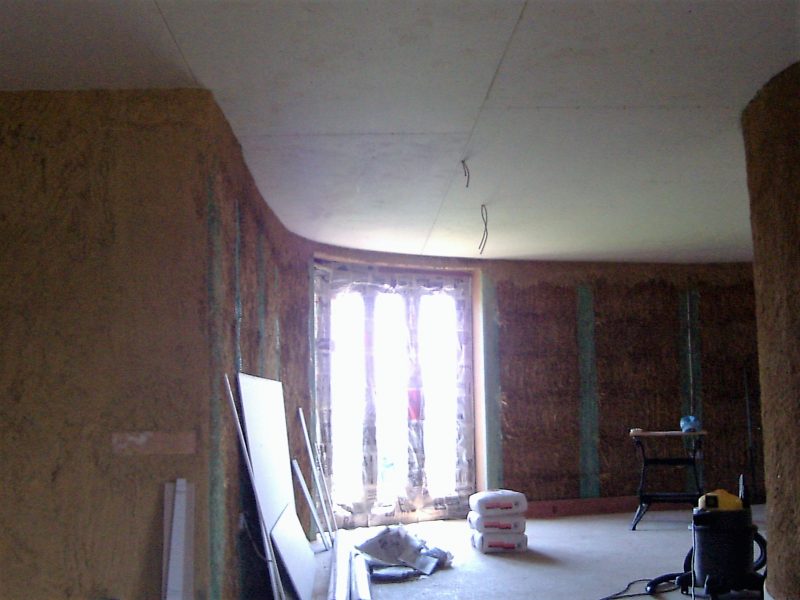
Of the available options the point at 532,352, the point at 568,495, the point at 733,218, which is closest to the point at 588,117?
the point at 733,218

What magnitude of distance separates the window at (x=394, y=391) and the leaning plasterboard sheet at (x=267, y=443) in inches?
74.2

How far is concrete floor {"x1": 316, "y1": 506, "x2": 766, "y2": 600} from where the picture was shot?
4.64 m

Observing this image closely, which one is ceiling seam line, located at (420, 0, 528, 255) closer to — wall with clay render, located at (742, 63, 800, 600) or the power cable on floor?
wall with clay render, located at (742, 63, 800, 600)

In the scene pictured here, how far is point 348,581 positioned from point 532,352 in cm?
374

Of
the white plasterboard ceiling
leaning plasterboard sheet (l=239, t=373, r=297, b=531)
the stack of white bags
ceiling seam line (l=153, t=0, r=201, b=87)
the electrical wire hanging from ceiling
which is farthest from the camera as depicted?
the stack of white bags

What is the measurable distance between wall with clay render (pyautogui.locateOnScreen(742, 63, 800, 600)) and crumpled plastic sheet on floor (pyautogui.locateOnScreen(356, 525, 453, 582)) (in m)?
2.24

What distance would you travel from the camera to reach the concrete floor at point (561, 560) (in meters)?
4.64

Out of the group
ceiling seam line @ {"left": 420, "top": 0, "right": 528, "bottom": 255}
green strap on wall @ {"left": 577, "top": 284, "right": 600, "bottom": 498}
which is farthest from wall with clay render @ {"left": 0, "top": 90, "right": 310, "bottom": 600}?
green strap on wall @ {"left": 577, "top": 284, "right": 600, "bottom": 498}

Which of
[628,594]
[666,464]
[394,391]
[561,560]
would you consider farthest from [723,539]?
[394,391]

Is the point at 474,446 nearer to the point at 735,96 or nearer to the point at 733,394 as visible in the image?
the point at 733,394

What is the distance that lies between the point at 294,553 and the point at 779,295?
2.92 meters

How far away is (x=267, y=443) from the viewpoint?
4414 millimetres

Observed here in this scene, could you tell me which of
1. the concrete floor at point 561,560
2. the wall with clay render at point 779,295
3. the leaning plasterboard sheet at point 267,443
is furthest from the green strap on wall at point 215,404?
the wall with clay render at point 779,295

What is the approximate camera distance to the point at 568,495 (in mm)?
7711
